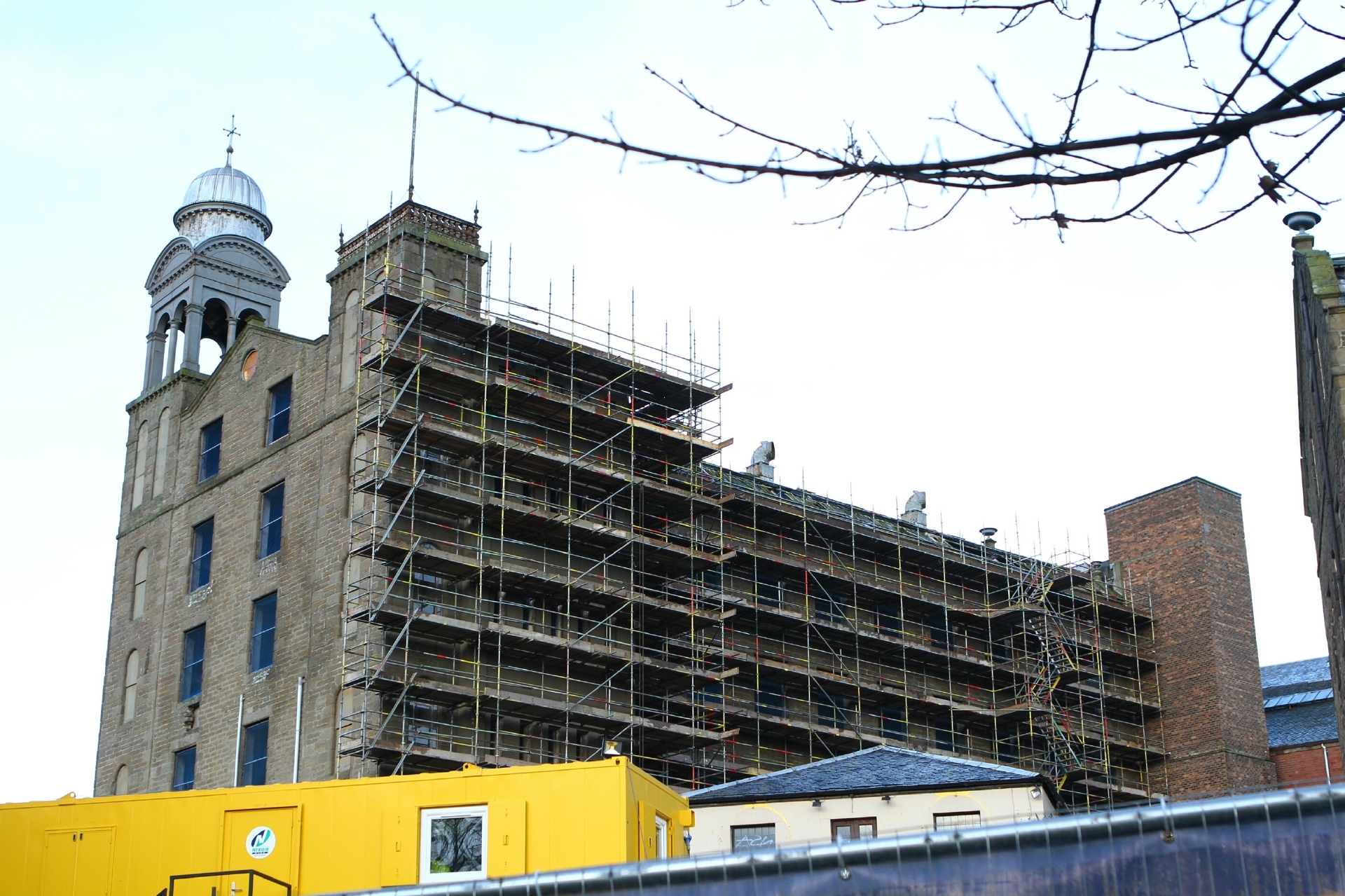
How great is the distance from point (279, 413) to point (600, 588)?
36.1 ft

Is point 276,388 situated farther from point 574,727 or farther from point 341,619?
point 574,727

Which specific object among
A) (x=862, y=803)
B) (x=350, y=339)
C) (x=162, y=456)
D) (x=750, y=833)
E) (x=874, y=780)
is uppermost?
(x=350, y=339)

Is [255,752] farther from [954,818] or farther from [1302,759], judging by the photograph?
[1302,759]

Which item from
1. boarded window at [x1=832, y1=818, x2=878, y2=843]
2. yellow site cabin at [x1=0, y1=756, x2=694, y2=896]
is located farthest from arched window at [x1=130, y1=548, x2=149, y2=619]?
yellow site cabin at [x1=0, y1=756, x2=694, y2=896]

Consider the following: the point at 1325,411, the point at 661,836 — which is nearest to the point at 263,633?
the point at 661,836

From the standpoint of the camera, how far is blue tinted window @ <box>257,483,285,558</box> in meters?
43.1

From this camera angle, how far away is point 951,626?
53.7m

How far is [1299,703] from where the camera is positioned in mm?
63531

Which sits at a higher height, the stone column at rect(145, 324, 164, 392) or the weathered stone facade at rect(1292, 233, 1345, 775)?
the stone column at rect(145, 324, 164, 392)

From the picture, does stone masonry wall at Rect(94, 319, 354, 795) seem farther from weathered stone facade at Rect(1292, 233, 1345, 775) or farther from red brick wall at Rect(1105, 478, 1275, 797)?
red brick wall at Rect(1105, 478, 1275, 797)

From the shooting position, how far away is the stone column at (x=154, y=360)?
170 feet

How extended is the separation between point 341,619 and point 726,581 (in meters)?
12.4

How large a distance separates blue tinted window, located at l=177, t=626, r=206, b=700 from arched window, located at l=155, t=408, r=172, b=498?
5782 millimetres

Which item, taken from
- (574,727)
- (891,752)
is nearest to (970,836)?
(891,752)
